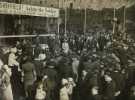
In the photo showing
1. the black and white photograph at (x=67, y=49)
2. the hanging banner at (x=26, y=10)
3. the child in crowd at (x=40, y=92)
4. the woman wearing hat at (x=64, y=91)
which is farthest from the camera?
the woman wearing hat at (x=64, y=91)

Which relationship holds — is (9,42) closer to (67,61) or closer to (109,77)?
(67,61)

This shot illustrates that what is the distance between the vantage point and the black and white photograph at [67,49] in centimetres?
562

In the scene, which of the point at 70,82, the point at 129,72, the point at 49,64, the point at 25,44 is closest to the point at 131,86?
the point at 129,72

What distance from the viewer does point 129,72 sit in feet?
22.7

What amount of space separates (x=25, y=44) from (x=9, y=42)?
11.0 inches

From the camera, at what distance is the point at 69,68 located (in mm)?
6199

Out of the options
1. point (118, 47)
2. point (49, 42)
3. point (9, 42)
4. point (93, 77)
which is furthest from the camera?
point (118, 47)

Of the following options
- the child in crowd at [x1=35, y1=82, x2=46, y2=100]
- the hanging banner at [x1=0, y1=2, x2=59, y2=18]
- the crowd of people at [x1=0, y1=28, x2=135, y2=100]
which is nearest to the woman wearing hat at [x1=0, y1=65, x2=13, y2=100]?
the crowd of people at [x1=0, y1=28, x2=135, y2=100]

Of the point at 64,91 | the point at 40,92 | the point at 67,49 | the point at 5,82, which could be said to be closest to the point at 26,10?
the point at 67,49

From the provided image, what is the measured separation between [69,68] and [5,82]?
1141 mm

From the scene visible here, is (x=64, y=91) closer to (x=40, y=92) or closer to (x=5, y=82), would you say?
(x=40, y=92)

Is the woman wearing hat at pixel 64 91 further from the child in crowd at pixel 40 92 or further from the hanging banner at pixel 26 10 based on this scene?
the hanging banner at pixel 26 10

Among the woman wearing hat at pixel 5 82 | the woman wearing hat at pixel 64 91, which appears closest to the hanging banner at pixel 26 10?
the woman wearing hat at pixel 5 82

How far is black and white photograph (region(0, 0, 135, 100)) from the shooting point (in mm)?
5625
